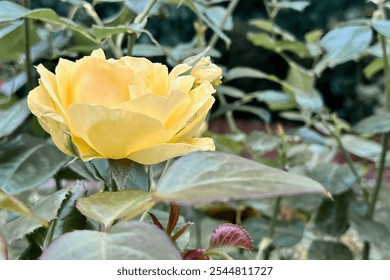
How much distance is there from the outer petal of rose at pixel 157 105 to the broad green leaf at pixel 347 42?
318mm

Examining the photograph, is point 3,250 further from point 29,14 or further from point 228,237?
point 29,14

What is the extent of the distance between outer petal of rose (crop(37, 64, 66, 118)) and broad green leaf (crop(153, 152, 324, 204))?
0.07 m

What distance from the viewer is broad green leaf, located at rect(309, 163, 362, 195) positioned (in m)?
0.67

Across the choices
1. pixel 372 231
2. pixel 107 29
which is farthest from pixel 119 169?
pixel 372 231

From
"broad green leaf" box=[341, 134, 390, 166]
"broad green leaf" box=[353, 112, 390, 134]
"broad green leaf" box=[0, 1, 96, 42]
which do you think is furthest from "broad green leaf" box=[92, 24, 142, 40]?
"broad green leaf" box=[341, 134, 390, 166]

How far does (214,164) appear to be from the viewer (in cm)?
21

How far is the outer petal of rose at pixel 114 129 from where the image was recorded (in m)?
0.24

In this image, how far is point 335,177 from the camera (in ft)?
2.23

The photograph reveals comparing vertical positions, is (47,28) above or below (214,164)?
below

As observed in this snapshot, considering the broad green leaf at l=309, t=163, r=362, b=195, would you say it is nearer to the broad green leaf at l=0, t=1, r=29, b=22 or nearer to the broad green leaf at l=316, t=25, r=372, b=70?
the broad green leaf at l=316, t=25, r=372, b=70
